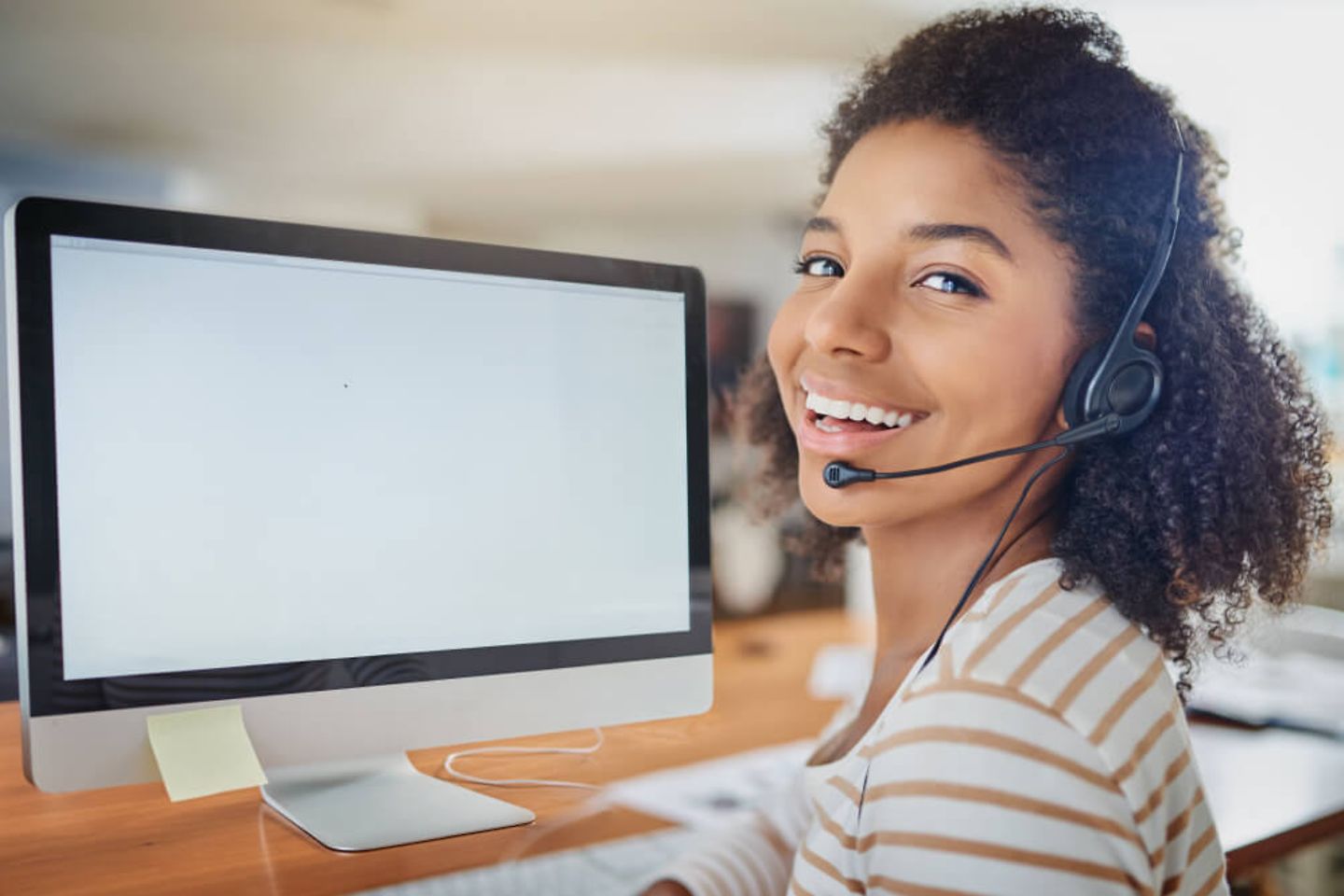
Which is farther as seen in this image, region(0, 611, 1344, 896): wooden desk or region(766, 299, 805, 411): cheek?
region(766, 299, 805, 411): cheek

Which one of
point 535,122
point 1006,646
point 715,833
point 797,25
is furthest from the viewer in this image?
point 535,122

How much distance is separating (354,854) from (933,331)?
469mm

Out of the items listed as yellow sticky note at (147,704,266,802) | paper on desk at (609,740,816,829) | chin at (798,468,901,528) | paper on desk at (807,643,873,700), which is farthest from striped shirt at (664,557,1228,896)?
paper on desk at (807,643,873,700)

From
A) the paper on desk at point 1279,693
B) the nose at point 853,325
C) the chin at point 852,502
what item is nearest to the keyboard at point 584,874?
the chin at point 852,502

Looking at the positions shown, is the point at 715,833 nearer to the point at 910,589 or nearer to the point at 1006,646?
the point at 910,589

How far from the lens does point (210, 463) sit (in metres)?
0.63

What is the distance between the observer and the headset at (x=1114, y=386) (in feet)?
2.09

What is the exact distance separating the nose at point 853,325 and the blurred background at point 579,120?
1.28 feet

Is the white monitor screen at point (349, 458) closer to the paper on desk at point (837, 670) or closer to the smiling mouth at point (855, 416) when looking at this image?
the smiling mouth at point (855, 416)

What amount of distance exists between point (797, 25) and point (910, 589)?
1.33m

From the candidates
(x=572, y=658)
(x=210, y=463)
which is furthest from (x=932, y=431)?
(x=210, y=463)

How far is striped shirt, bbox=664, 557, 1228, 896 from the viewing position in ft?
1.63

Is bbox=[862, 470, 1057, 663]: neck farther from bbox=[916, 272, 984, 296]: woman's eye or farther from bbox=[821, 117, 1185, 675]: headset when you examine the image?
bbox=[916, 272, 984, 296]: woman's eye

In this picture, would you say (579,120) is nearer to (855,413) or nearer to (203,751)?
(855,413)
